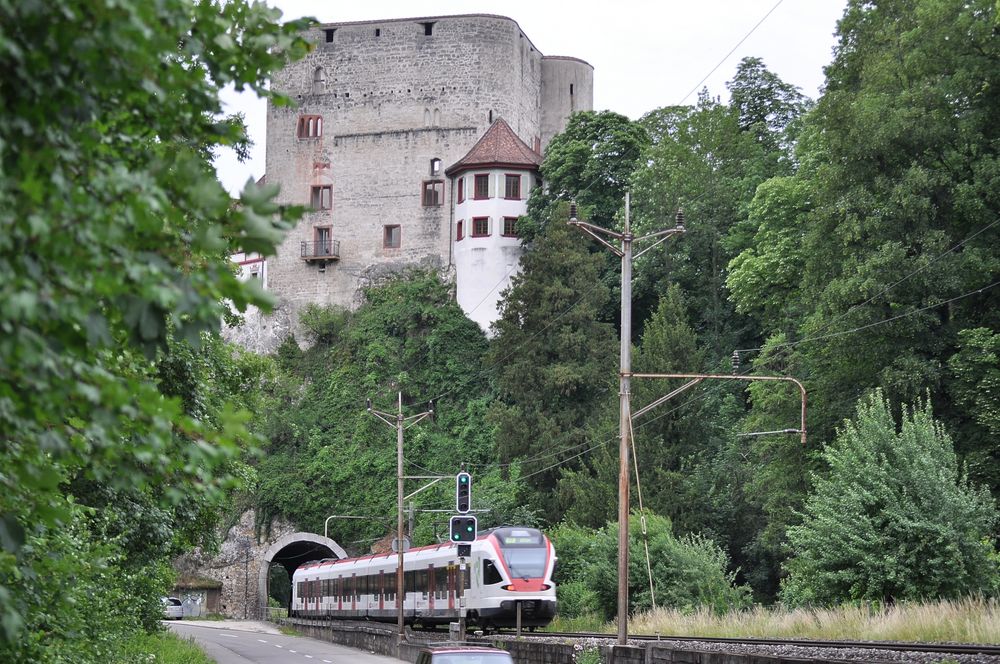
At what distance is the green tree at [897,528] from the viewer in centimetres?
2934

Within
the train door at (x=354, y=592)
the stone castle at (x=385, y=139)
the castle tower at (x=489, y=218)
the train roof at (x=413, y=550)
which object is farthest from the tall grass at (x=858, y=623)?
the stone castle at (x=385, y=139)

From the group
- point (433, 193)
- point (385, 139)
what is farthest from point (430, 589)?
point (385, 139)

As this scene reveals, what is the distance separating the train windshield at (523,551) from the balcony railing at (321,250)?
147ft

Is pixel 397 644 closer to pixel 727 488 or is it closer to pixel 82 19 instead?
pixel 727 488

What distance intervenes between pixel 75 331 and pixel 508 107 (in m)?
77.7

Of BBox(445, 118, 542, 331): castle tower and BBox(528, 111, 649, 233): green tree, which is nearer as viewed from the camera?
BBox(528, 111, 649, 233): green tree

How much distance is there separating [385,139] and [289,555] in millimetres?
23819

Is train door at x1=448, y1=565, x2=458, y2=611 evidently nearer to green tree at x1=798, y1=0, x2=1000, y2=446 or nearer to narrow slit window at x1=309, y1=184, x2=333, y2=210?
green tree at x1=798, y1=0, x2=1000, y2=446

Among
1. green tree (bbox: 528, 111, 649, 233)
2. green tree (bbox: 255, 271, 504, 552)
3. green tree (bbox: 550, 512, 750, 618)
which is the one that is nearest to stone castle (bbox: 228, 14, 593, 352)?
green tree (bbox: 255, 271, 504, 552)

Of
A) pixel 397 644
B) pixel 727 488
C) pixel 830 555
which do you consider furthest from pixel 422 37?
pixel 830 555

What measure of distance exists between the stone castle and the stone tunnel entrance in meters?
12.0

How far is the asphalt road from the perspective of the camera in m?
35.0

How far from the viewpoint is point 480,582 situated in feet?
128

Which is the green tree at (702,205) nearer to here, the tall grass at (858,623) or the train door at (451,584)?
the train door at (451,584)
